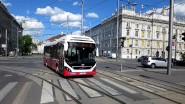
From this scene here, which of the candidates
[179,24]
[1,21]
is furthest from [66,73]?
[179,24]

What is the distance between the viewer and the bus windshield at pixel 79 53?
16172 mm

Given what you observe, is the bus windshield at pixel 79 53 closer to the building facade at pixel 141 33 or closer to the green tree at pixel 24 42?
the building facade at pixel 141 33

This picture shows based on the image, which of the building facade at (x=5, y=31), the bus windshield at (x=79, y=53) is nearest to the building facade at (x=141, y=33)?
the building facade at (x=5, y=31)

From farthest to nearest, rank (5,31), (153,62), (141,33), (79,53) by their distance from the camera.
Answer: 1. (141,33)
2. (5,31)
3. (153,62)
4. (79,53)

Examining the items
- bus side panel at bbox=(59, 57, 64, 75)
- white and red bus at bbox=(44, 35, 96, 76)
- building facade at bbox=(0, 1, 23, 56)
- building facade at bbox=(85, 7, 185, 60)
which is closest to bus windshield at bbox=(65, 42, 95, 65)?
white and red bus at bbox=(44, 35, 96, 76)

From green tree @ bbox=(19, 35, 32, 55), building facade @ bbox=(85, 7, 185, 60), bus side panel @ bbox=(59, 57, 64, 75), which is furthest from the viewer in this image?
building facade @ bbox=(85, 7, 185, 60)

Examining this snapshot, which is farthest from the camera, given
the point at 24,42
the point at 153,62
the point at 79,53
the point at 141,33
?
the point at 141,33

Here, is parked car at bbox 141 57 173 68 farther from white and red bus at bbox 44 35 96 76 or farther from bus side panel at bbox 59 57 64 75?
bus side panel at bbox 59 57 64 75

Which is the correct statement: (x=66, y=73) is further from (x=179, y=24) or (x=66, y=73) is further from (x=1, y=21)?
(x=179, y=24)

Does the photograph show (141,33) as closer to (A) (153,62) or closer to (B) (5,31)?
(B) (5,31)

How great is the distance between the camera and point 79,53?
16500mm

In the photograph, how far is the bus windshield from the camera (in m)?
16.2

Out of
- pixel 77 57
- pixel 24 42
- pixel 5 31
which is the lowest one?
pixel 77 57

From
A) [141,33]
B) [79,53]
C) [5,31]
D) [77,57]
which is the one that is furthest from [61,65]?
[141,33]
